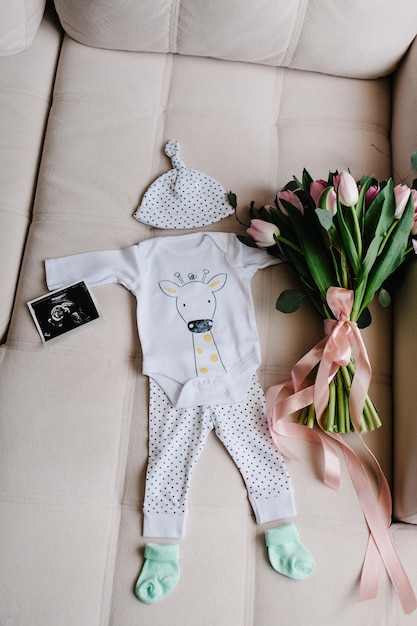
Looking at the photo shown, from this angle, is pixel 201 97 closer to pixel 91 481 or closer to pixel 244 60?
pixel 244 60

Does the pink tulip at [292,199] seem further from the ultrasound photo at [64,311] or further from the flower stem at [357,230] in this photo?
the ultrasound photo at [64,311]

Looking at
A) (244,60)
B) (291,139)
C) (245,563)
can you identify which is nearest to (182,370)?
(245,563)

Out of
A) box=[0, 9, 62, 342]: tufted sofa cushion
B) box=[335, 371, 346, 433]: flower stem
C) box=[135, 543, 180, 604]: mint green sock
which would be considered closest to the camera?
box=[135, 543, 180, 604]: mint green sock

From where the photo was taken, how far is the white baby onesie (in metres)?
1.13

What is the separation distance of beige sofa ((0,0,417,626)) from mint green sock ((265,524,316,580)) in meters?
0.02

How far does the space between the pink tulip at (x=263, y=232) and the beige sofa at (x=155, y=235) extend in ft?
0.33

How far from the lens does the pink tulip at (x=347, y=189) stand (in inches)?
40.5

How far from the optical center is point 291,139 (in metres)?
1.32

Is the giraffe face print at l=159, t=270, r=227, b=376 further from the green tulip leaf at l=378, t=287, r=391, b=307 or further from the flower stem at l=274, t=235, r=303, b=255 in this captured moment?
the green tulip leaf at l=378, t=287, r=391, b=307

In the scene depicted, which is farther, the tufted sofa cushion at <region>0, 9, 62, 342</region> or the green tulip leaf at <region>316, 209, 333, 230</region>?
the tufted sofa cushion at <region>0, 9, 62, 342</region>

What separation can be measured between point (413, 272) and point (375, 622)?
2.13 feet

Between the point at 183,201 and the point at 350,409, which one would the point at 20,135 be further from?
the point at 350,409

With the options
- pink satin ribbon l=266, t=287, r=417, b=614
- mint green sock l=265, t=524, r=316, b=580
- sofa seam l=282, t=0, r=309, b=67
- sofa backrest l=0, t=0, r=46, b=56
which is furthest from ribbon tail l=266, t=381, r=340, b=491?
sofa backrest l=0, t=0, r=46, b=56

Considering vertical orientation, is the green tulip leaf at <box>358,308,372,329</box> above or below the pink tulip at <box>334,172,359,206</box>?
below
